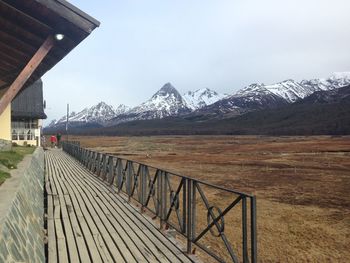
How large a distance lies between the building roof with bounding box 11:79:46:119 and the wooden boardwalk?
24.8 m

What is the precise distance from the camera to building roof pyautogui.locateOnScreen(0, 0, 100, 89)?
5.27 m

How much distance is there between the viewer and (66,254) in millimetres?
5512

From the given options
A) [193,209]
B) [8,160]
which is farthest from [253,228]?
[8,160]

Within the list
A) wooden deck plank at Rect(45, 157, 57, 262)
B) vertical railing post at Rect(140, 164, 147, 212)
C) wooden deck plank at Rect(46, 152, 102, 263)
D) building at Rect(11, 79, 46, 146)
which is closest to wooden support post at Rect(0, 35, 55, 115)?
wooden deck plank at Rect(45, 157, 57, 262)

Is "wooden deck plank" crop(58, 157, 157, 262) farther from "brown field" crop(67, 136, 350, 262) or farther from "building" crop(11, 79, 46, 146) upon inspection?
"building" crop(11, 79, 46, 146)

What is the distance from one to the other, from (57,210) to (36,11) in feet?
15.5

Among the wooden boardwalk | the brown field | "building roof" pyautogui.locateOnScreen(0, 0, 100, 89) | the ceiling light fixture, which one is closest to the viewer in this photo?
"building roof" pyautogui.locateOnScreen(0, 0, 100, 89)

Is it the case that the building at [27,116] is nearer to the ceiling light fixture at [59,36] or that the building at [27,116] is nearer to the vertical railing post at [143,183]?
the vertical railing post at [143,183]

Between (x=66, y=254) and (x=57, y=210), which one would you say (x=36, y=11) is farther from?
(x=57, y=210)

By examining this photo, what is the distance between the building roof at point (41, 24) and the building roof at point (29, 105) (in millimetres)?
27722

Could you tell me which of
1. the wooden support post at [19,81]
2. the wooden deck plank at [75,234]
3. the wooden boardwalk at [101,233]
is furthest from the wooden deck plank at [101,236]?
the wooden support post at [19,81]

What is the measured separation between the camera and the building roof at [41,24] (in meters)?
5.27

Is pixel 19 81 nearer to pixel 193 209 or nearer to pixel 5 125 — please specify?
pixel 193 209

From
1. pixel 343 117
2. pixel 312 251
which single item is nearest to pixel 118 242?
pixel 312 251
